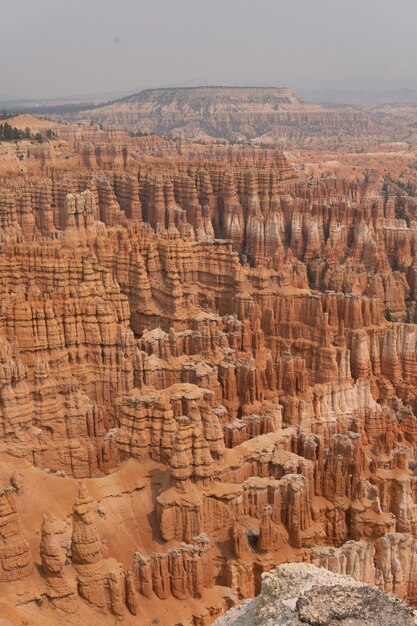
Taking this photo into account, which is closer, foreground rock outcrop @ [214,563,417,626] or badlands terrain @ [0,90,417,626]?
foreground rock outcrop @ [214,563,417,626]

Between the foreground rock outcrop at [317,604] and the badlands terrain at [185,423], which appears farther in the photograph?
the badlands terrain at [185,423]

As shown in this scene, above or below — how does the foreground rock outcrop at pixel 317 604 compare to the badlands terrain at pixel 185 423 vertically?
above

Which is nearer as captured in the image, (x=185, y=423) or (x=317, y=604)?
(x=317, y=604)

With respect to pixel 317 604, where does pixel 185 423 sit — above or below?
below

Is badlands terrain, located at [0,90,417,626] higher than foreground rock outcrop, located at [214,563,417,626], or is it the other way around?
foreground rock outcrop, located at [214,563,417,626]

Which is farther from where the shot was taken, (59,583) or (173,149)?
(173,149)

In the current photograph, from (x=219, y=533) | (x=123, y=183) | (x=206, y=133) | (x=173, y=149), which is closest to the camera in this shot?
(x=219, y=533)

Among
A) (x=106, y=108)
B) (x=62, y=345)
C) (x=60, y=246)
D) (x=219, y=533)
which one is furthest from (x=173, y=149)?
(x=106, y=108)

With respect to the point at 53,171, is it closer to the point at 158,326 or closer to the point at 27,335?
the point at 158,326
